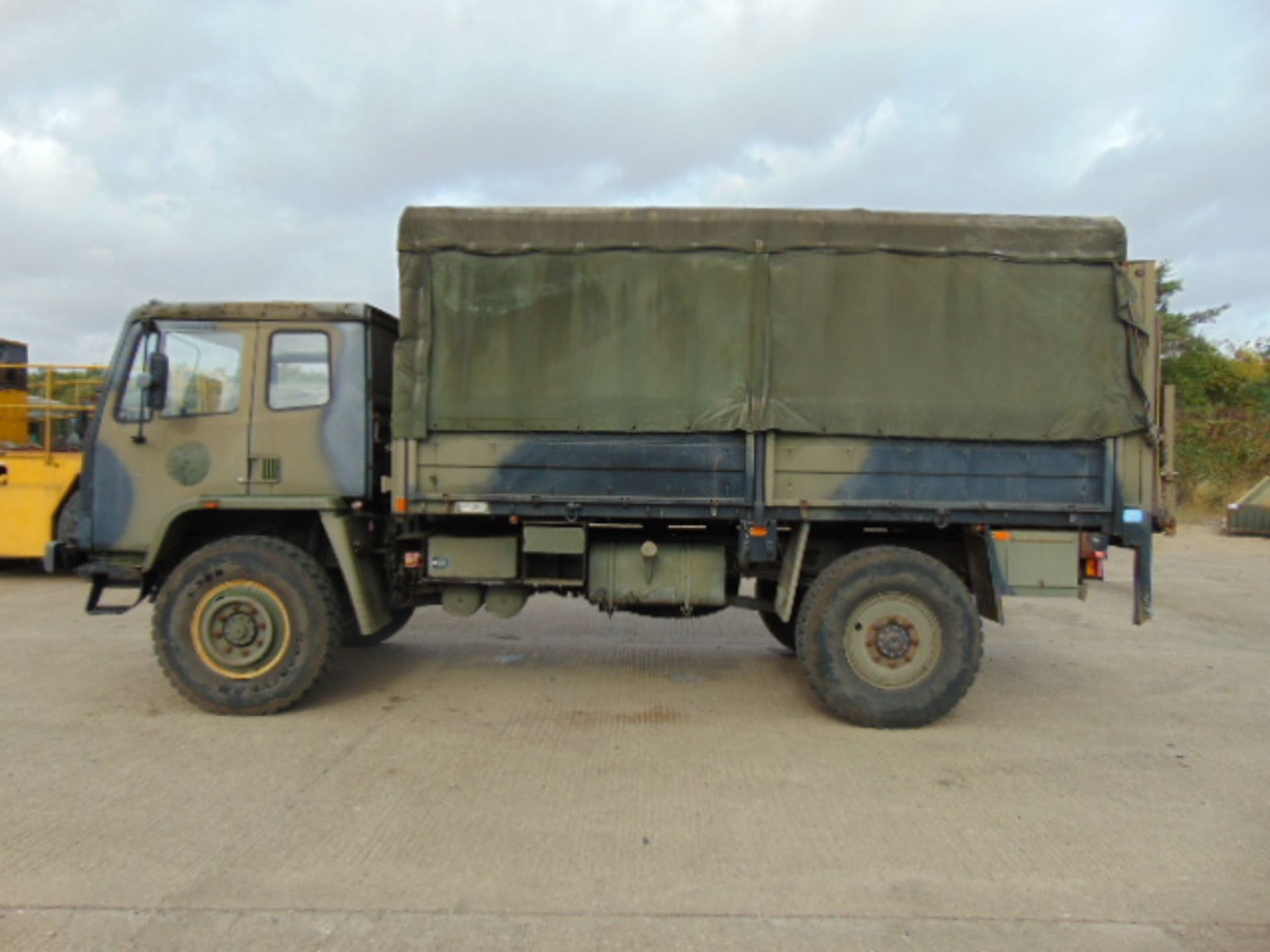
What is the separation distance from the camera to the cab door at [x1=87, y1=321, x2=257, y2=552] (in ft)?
17.6

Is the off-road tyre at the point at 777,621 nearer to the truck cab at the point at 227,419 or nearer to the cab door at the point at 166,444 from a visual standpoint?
the truck cab at the point at 227,419

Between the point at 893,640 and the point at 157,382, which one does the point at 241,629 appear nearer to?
the point at 157,382

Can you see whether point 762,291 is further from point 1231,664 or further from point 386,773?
point 1231,664

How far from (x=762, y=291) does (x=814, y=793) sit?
285 centimetres

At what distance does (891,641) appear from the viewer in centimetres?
515

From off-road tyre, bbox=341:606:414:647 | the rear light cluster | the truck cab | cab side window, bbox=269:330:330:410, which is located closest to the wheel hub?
the rear light cluster

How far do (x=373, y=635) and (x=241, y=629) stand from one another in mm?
1152

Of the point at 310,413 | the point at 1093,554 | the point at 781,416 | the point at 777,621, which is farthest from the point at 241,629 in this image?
the point at 1093,554

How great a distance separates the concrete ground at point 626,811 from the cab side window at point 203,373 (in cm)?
193

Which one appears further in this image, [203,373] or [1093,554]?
[203,373]

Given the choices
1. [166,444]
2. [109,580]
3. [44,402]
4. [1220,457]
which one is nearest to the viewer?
[166,444]

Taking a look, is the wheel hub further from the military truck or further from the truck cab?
the truck cab

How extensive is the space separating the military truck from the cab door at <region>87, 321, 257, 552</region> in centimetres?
13

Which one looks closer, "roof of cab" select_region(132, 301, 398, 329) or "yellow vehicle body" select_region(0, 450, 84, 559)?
"roof of cab" select_region(132, 301, 398, 329)
